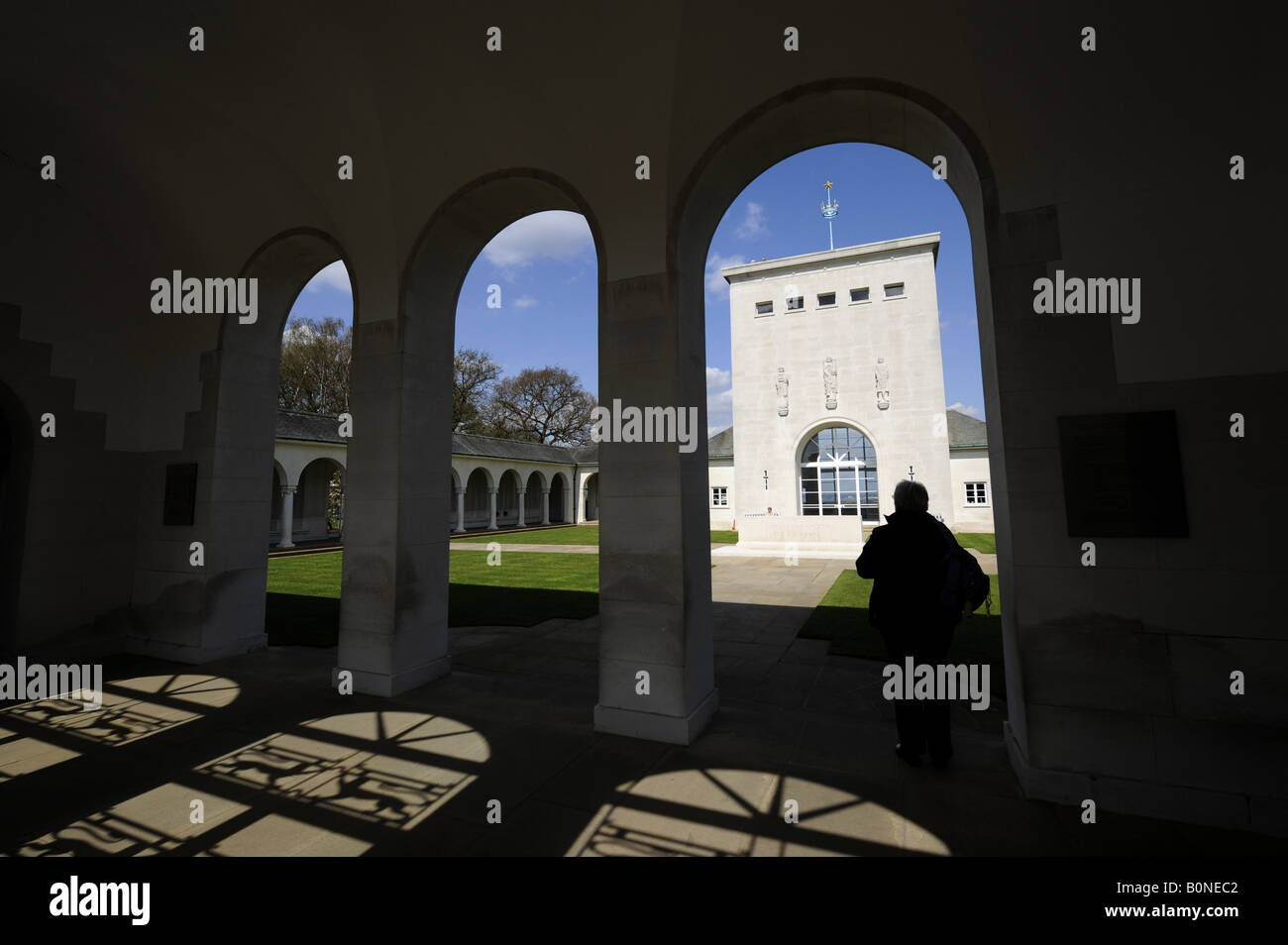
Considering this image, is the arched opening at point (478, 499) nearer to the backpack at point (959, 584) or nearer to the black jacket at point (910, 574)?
the black jacket at point (910, 574)

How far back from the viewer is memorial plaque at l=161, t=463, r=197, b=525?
7141mm

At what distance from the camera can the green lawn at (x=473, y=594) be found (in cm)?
904

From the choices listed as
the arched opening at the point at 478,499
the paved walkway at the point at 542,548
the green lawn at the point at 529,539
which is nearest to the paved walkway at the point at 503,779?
the paved walkway at the point at 542,548

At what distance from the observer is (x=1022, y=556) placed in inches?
146

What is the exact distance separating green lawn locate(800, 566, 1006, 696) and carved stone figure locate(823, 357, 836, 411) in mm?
18517

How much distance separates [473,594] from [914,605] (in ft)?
33.1

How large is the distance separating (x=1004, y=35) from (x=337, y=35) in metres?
5.98

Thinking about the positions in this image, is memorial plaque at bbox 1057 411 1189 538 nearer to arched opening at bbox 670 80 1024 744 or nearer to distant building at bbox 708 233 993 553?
arched opening at bbox 670 80 1024 744

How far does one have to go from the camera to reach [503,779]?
3.80 m

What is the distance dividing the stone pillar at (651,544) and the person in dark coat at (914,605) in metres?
1.52

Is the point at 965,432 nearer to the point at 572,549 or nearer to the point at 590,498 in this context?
the point at 572,549

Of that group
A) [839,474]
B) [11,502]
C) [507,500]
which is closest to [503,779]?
[11,502]

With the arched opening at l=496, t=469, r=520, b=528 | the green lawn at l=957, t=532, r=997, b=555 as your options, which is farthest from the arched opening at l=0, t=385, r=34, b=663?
the arched opening at l=496, t=469, r=520, b=528
